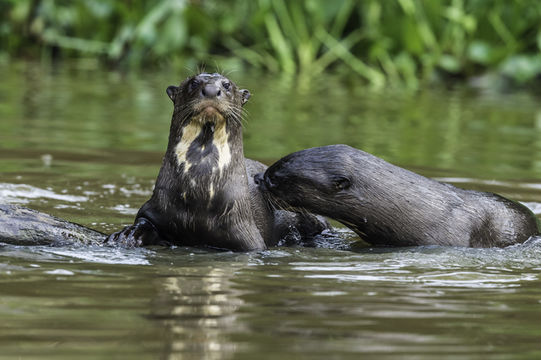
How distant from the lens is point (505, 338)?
2697 mm

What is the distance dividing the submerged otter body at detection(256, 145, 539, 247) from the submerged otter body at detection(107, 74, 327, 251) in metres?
0.27

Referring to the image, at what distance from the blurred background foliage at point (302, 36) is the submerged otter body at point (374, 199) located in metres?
9.17

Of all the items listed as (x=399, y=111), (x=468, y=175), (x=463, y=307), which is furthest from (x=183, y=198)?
(x=399, y=111)

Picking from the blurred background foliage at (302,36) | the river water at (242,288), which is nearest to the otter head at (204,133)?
the river water at (242,288)

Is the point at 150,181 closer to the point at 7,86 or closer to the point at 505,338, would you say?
the point at 505,338

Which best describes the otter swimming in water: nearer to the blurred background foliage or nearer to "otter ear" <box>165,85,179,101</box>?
"otter ear" <box>165,85,179,101</box>

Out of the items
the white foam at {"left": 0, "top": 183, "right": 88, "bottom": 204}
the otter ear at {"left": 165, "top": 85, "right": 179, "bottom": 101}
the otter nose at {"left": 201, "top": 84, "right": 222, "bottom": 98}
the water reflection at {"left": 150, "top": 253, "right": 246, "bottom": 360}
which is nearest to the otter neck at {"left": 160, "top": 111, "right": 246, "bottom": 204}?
the otter nose at {"left": 201, "top": 84, "right": 222, "bottom": 98}

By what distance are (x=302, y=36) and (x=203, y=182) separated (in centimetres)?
1090

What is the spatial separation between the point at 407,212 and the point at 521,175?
8.25 ft

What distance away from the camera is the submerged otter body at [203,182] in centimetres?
412

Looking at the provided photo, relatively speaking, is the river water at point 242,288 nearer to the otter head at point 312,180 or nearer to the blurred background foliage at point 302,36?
the otter head at point 312,180

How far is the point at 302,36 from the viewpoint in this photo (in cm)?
1482

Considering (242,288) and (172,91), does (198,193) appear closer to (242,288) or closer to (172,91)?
(172,91)

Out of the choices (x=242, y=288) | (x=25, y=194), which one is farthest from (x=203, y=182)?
(x=25, y=194)
